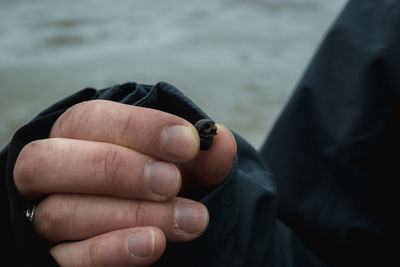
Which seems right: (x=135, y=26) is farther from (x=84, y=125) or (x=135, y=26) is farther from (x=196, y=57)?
(x=84, y=125)

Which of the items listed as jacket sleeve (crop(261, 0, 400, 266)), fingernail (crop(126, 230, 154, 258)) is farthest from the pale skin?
jacket sleeve (crop(261, 0, 400, 266))

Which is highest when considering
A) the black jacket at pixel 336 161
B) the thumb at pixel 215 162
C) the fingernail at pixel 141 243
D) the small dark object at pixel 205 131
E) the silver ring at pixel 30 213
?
the small dark object at pixel 205 131

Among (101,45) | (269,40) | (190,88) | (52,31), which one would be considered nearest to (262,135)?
(190,88)

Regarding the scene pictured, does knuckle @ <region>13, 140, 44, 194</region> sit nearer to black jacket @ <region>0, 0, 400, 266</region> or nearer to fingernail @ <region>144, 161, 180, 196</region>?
fingernail @ <region>144, 161, 180, 196</region>

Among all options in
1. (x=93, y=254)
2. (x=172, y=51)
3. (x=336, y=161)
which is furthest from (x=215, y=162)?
(x=172, y=51)

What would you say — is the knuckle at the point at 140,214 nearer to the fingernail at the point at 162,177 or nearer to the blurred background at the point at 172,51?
the fingernail at the point at 162,177

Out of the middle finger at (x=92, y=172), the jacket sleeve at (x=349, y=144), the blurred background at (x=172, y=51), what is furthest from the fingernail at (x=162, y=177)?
the blurred background at (x=172, y=51)
